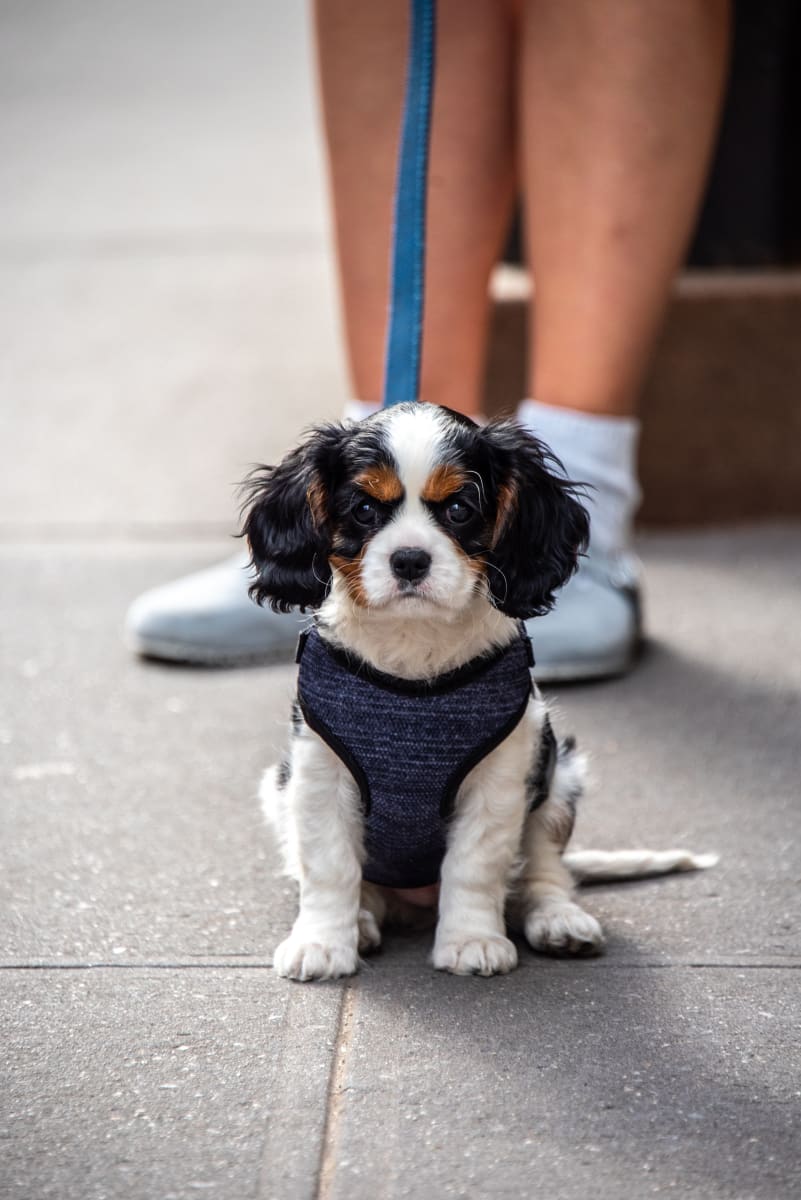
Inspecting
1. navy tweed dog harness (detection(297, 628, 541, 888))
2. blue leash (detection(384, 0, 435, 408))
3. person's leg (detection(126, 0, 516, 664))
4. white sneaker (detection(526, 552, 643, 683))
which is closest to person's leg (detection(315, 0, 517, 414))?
person's leg (detection(126, 0, 516, 664))

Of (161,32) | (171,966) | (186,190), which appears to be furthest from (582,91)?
(161,32)

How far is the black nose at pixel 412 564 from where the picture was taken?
6.95 feet

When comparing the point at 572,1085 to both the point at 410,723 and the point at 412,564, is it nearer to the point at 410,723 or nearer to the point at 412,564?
the point at 410,723

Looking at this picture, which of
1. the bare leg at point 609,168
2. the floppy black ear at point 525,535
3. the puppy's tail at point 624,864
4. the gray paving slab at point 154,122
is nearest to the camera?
the floppy black ear at point 525,535

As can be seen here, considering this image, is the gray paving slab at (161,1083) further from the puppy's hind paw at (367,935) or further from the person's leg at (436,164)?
the person's leg at (436,164)

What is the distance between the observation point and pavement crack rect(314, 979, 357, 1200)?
68.4 inches

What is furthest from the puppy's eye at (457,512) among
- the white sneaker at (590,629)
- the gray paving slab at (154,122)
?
the gray paving slab at (154,122)

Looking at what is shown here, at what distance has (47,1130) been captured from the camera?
1.83 metres

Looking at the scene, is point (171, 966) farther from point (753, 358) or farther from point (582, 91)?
point (753, 358)

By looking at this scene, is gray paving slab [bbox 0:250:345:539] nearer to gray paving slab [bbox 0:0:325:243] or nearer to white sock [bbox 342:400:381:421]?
gray paving slab [bbox 0:0:325:243]

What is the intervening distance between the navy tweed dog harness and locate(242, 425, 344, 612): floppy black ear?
12 cm

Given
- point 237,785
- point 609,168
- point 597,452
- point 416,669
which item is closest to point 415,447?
point 416,669

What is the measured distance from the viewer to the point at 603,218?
3654 millimetres

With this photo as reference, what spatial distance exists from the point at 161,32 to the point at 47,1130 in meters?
8.94
